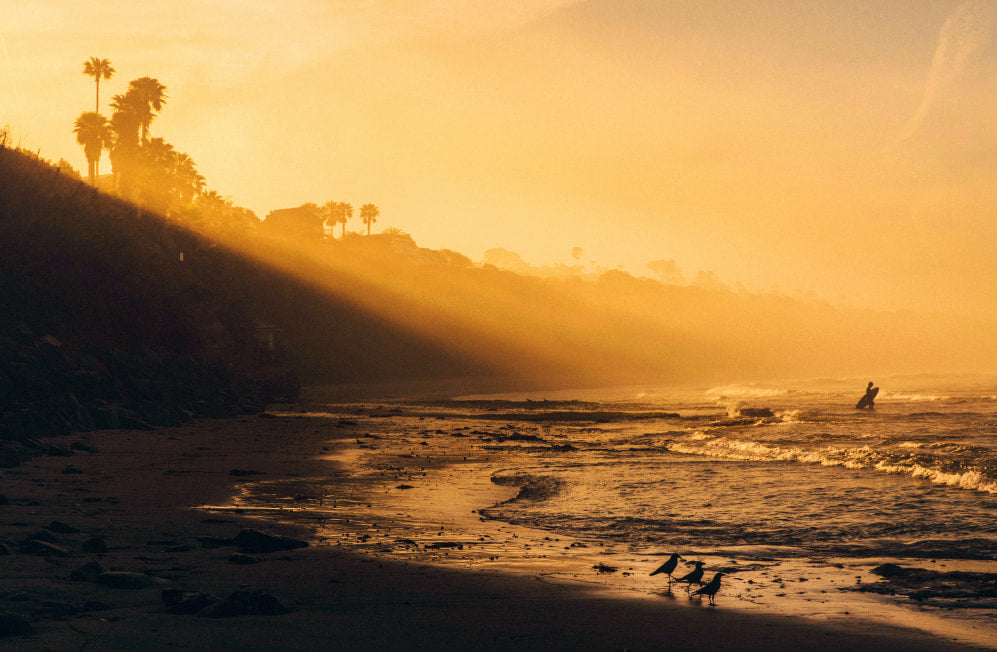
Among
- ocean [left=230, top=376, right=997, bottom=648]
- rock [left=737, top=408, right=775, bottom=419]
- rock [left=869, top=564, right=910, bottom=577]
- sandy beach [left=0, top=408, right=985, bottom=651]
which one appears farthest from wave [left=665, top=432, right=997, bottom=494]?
rock [left=737, top=408, right=775, bottom=419]

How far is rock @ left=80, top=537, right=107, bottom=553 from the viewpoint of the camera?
852 centimetres

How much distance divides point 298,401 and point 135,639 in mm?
50161

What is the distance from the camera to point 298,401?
54.3 metres

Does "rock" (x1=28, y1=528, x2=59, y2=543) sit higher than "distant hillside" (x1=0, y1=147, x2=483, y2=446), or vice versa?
"distant hillside" (x1=0, y1=147, x2=483, y2=446)

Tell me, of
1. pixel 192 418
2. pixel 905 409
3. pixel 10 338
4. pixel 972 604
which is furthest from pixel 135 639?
pixel 905 409

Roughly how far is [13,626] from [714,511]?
1147cm

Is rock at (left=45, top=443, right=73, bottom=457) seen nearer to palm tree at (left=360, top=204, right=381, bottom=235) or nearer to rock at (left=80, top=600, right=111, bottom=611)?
rock at (left=80, top=600, right=111, bottom=611)

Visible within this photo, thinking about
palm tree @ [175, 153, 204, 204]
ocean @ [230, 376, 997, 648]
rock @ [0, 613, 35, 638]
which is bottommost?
ocean @ [230, 376, 997, 648]

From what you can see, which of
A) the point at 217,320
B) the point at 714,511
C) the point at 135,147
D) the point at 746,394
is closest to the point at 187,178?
the point at 135,147

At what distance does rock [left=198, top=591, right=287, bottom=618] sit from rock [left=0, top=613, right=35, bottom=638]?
1.32 m

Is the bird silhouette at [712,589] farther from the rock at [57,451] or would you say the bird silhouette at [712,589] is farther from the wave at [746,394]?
the wave at [746,394]

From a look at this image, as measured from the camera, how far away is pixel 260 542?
30.8ft

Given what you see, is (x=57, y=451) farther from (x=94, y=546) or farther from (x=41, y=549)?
(x=41, y=549)

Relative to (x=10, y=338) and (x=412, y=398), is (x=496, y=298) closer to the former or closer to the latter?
(x=412, y=398)
